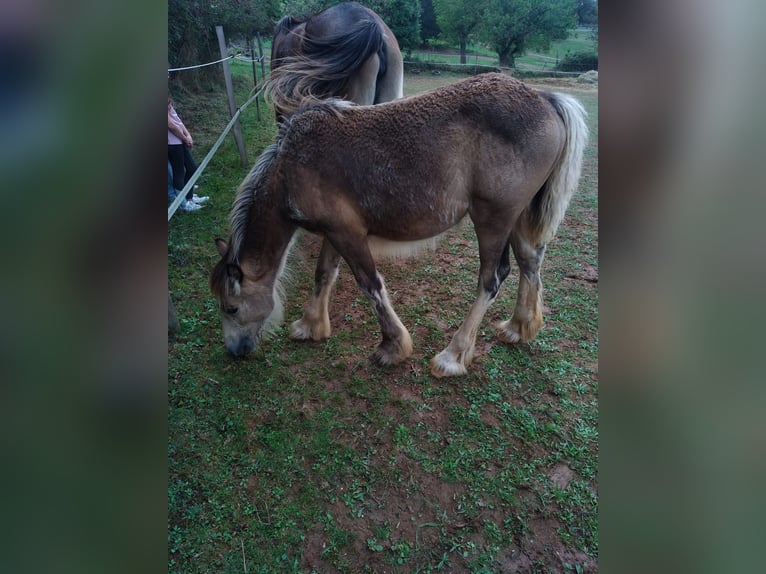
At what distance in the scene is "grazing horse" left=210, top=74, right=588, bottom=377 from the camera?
2.68 m

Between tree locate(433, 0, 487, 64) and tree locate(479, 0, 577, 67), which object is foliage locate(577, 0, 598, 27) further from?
tree locate(433, 0, 487, 64)

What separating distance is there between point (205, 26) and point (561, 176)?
9513 mm

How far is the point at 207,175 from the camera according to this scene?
251 inches

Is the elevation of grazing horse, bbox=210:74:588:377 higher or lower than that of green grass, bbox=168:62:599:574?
higher

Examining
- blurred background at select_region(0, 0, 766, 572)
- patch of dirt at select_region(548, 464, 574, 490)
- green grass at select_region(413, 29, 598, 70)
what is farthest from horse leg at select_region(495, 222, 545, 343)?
green grass at select_region(413, 29, 598, 70)

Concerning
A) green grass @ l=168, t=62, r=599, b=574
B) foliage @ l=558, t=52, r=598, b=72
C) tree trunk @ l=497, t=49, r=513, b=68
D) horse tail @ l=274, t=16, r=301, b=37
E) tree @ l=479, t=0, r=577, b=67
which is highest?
tree @ l=479, t=0, r=577, b=67

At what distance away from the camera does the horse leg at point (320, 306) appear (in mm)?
3543

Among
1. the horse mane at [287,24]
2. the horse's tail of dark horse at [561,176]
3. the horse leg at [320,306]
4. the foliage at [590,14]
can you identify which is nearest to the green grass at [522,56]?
the foliage at [590,14]

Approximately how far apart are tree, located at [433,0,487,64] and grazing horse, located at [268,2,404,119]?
18634 mm

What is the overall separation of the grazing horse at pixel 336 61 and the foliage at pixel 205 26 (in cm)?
308

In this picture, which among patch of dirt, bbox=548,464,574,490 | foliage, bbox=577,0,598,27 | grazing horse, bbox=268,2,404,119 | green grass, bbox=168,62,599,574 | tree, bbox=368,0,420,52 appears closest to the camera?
foliage, bbox=577,0,598,27
